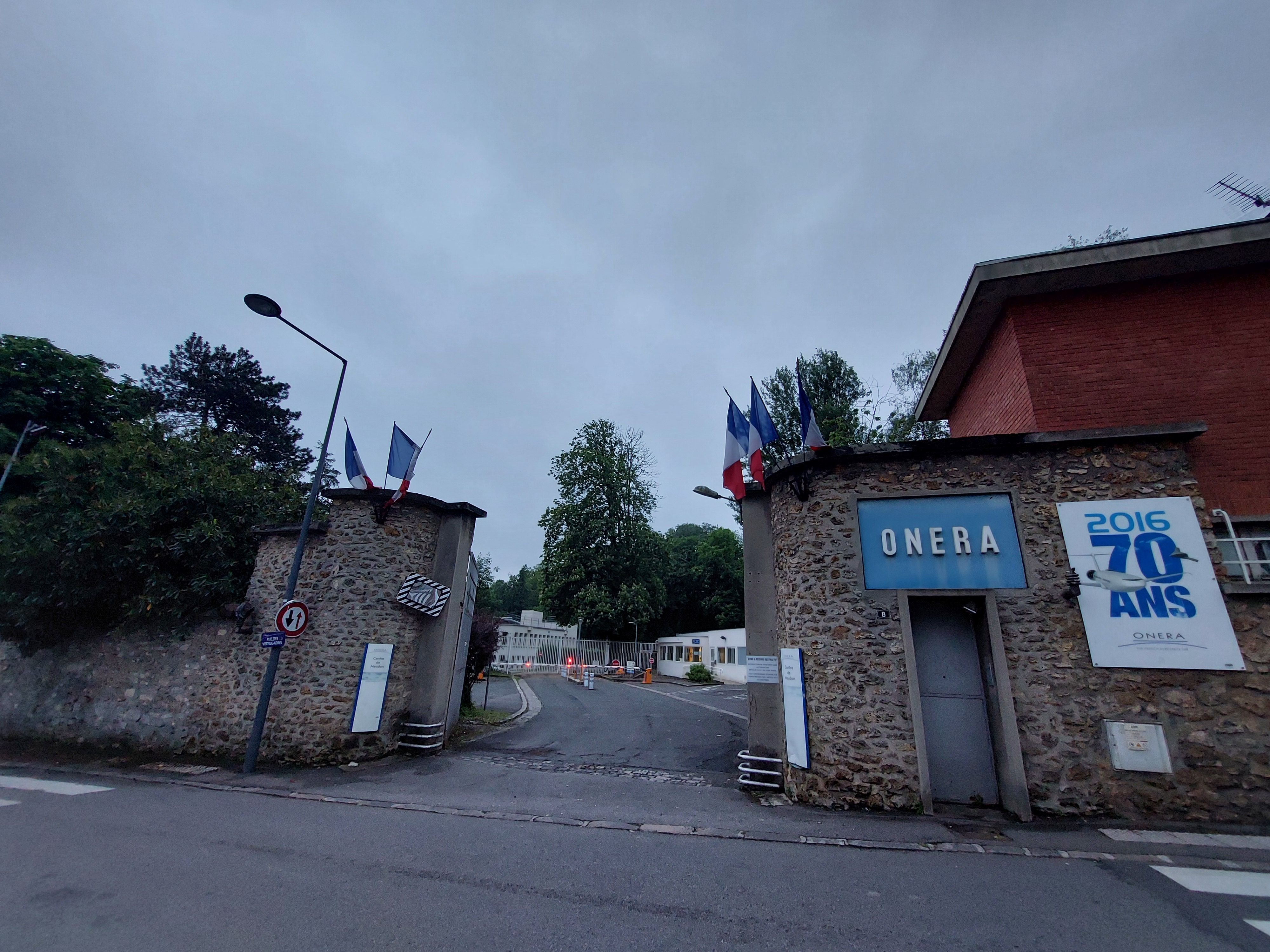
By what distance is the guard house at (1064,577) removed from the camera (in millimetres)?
6434

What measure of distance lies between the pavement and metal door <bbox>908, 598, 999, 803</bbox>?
64 centimetres

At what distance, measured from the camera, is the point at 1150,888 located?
4.58 m

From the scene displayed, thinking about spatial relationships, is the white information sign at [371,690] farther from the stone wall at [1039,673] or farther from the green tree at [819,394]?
the green tree at [819,394]

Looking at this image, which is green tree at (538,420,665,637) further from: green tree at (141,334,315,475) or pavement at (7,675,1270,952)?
pavement at (7,675,1270,952)

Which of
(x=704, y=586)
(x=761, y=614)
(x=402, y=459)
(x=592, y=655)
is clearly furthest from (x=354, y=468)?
(x=704, y=586)

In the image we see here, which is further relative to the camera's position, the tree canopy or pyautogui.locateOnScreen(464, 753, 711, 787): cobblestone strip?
the tree canopy

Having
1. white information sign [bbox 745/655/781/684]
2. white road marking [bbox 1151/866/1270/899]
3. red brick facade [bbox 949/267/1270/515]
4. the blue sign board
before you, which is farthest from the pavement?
red brick facade [bbox 949/267/1270/515]

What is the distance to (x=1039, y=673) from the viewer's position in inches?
267

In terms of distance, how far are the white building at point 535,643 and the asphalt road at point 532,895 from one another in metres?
31.2

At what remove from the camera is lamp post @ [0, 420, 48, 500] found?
17.4 metres

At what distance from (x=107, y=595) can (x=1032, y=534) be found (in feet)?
57.6

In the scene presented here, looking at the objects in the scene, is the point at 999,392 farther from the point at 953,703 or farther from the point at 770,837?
the point at 770,837

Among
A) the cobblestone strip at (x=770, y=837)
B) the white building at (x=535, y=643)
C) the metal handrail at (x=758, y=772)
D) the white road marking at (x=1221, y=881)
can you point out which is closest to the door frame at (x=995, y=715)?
the cobblestone strip at (x=770, y=837)

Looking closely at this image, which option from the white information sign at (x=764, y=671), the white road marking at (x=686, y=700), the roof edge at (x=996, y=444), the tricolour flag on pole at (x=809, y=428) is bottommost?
the white road marking at (x=686, y=700)
